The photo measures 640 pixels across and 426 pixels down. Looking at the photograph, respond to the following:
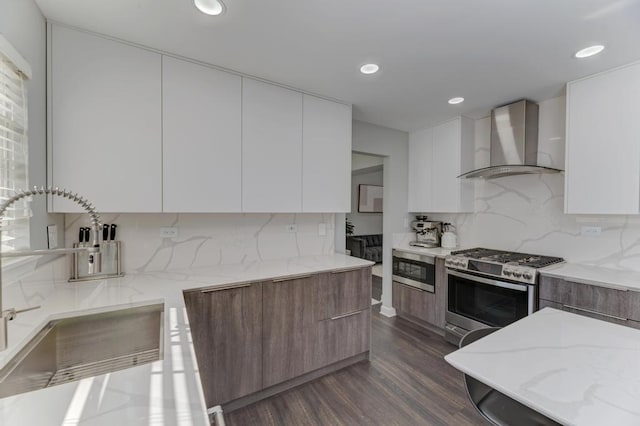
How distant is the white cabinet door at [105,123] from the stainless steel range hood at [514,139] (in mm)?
2910

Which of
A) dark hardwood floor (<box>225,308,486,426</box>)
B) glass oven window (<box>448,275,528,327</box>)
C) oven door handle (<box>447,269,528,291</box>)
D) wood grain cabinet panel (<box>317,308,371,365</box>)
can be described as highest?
oven door handle (<box>447,269,528,291</box>)

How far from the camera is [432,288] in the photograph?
3.04 m

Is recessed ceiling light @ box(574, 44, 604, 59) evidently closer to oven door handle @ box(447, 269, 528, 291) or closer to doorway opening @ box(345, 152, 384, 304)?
oven door handle @ box(447, 269, 528, 291)

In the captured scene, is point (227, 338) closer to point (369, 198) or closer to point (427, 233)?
point (427, 233)

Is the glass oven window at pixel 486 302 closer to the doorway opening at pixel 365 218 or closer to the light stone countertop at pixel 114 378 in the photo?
the light stone countertop at pixel 114 378

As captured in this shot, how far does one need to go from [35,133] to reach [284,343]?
201 cm

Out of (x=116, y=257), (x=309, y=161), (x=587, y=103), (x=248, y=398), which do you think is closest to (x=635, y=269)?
(x=587, y=103)

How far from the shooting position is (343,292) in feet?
7.66

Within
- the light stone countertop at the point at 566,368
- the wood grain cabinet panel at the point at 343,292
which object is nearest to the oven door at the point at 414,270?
the wood grain cabinet panel at the point at 343,292

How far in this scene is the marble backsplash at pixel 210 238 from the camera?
2.01 m

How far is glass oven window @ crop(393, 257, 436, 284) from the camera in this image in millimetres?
3057

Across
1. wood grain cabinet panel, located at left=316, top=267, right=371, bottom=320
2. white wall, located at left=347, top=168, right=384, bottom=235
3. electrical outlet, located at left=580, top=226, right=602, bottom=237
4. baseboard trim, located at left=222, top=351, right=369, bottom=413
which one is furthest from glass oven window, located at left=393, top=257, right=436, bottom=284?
white wall, located at left=347, top=168, right=384, bottom=235

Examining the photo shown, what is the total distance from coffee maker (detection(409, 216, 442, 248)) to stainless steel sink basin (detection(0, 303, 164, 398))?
3102mm

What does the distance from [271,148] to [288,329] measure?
1.47 m
